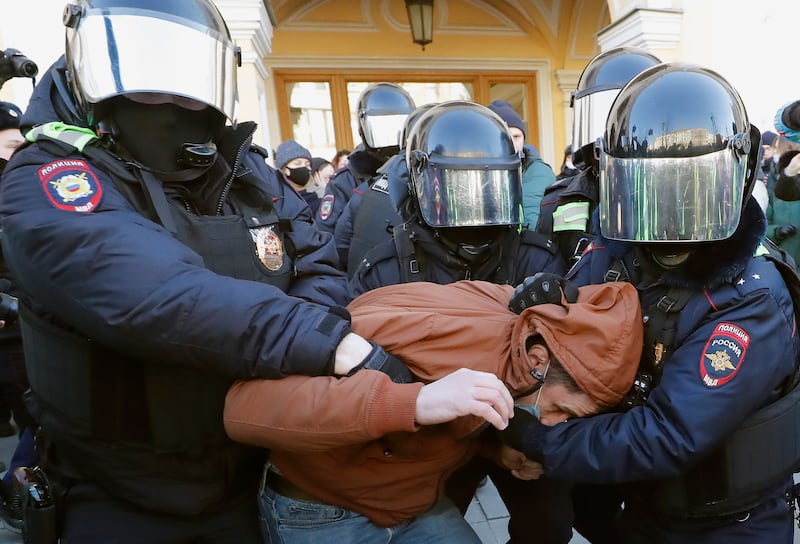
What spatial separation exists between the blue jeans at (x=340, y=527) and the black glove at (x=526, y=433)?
0.80 ft

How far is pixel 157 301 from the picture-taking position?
0.97m

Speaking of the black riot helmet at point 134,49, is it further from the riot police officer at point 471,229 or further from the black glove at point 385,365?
the riot police officer at point 471,229

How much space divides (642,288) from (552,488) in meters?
0.73

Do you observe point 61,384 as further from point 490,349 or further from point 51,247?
point 490,349

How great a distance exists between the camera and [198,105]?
4.28 feet

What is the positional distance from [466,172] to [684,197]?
2.31 ft

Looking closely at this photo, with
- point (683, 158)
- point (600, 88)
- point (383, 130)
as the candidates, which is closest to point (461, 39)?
point (383, 130)

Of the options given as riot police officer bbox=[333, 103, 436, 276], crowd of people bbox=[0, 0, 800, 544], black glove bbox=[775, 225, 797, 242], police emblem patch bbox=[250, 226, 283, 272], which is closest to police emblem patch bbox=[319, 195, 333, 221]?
riot police officer bbox=[333, 103, 436, 276]

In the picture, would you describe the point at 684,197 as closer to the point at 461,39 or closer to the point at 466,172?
the point at 466,172

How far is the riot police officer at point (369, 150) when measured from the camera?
3.57 m

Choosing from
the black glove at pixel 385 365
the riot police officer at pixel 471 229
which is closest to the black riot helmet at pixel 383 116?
the riot police officer at pixel 471 229

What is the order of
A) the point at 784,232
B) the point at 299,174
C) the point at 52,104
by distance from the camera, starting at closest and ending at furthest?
the point at 52,104 → the point at 784,232 → the point at 299,174

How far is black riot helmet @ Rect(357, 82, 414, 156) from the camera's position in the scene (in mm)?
3721

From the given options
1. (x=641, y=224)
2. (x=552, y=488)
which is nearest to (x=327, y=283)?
(x=641, y=224)
